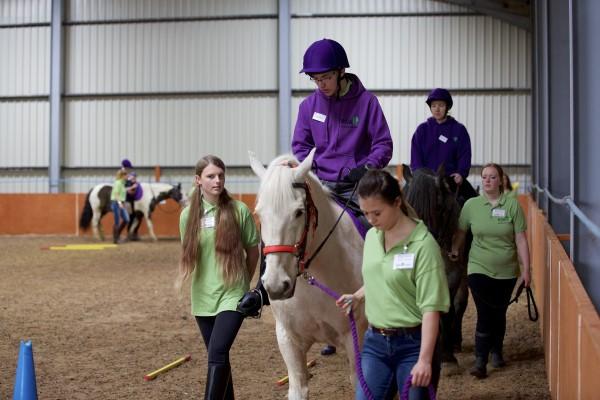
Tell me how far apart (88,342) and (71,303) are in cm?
240

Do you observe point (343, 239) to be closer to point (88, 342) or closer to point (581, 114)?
point (581, 114)

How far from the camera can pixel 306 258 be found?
12.4 feet

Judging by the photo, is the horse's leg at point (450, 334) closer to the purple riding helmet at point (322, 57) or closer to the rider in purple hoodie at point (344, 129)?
the rider in purple hoodie at point (344, 129)

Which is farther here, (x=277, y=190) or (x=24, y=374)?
(x=24, y=374)

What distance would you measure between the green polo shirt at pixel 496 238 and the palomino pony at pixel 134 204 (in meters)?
13.3

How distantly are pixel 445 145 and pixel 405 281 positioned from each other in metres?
4.04

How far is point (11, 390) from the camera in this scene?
5.23 m

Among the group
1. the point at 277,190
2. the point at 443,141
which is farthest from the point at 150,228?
the point at 277,190

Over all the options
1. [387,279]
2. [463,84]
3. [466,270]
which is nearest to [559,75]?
[466,270]

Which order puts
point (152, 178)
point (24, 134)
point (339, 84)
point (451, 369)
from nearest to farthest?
point (339, 84)
point (451, 369)
point (152, 178)
point (24, 134)

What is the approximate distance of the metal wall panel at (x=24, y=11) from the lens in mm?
21031

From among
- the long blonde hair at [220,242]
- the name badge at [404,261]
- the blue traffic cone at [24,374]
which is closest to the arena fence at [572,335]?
the name badge at [404,261]

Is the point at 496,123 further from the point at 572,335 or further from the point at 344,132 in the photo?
the point at 572,335

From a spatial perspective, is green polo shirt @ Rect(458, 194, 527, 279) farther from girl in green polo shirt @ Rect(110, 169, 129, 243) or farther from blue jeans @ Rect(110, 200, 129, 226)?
blue jeans @ Rect(110, 200, 129, 226)
